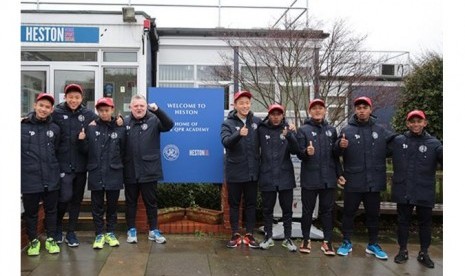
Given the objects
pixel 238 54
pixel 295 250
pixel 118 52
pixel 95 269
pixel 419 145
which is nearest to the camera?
pixel 95 269

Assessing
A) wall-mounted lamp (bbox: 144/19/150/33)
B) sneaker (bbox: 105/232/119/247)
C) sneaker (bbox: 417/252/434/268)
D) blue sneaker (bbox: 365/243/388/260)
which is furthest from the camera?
wall-mounted lamp (bbox: 144/19/150/33)

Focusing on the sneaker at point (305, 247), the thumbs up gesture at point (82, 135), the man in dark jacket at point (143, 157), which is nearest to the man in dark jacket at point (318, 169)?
the sneaker at point (305, 247)

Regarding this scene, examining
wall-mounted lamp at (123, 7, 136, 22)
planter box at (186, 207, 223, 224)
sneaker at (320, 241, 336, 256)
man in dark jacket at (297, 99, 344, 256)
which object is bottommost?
sneaker at (320, 241, 336, 256)

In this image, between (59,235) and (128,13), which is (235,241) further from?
(128,13)

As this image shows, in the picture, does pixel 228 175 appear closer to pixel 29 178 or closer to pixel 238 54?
pixel 29 178

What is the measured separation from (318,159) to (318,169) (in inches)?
5.0

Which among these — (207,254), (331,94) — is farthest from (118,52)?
(207,254)

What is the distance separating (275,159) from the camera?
19.5 feet

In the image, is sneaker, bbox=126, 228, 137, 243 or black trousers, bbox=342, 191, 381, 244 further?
sneaker, bbox=126, 228, 137, 243

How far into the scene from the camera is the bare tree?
31.7 feet

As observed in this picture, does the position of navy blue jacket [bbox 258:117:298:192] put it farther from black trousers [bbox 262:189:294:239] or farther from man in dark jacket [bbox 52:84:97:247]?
man in dark jacket [bbox 52:84:97:247]

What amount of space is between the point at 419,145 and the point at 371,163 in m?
0.61

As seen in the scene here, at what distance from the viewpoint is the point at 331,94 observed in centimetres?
1016

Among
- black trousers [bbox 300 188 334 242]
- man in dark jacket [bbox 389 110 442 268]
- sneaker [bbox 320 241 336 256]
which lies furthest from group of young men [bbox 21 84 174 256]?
man in dark jacket [bbox 389 110 442 268]
